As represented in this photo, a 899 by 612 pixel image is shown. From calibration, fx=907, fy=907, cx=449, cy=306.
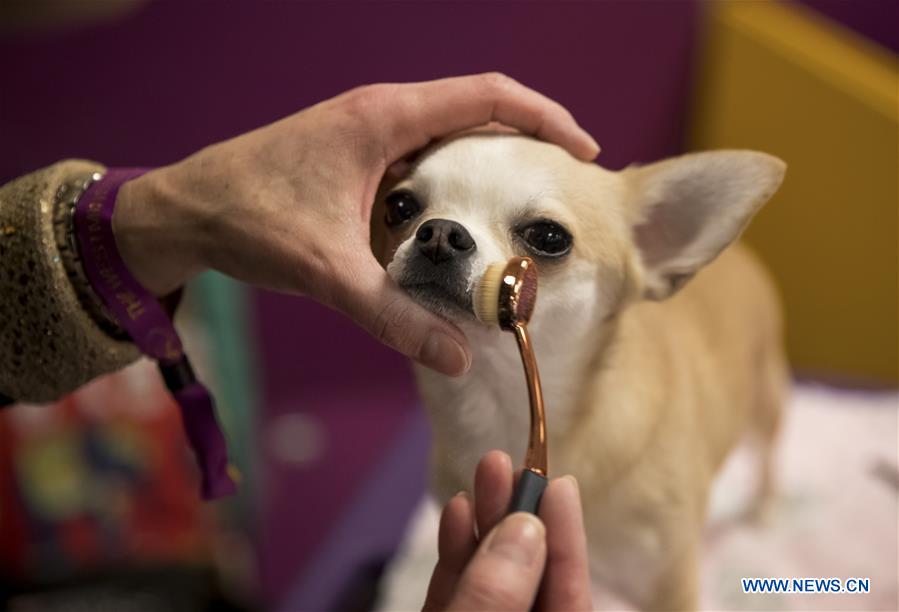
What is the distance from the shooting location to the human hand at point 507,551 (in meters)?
0.53

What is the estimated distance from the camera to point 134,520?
1614mm

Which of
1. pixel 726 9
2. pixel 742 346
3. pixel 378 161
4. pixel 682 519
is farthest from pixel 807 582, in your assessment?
pixel 726 9

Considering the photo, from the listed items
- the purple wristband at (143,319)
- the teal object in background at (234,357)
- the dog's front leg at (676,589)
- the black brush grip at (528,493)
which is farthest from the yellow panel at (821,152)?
the teal object in background at (234,357)

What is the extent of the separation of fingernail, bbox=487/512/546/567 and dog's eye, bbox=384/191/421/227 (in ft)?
1.18

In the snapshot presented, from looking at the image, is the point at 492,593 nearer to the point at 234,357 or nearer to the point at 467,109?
the point at 467,109

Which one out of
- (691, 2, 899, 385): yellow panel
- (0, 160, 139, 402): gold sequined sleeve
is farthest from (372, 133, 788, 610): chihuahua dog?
(0, 160, 139, 402): gold sequined sleeve

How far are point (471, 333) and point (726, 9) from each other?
0.87 m

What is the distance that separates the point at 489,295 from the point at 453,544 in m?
0.18

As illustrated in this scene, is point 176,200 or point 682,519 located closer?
point 176,200

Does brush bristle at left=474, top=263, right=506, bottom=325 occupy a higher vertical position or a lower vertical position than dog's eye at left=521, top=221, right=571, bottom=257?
higher

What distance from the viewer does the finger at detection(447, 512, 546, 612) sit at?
20.7 inches

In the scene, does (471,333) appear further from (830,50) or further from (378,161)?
(830,50)

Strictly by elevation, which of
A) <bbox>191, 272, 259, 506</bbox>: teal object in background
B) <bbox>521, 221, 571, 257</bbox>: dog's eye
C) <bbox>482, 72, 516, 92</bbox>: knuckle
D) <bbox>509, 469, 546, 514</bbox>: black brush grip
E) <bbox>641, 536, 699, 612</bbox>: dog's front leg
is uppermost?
<bbox>482, 72, 516, 92</bbox>: knuckle

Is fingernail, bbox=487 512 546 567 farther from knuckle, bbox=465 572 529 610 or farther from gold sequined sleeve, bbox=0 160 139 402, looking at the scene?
gold sequined sleeve, bbox=0 160 139 402
